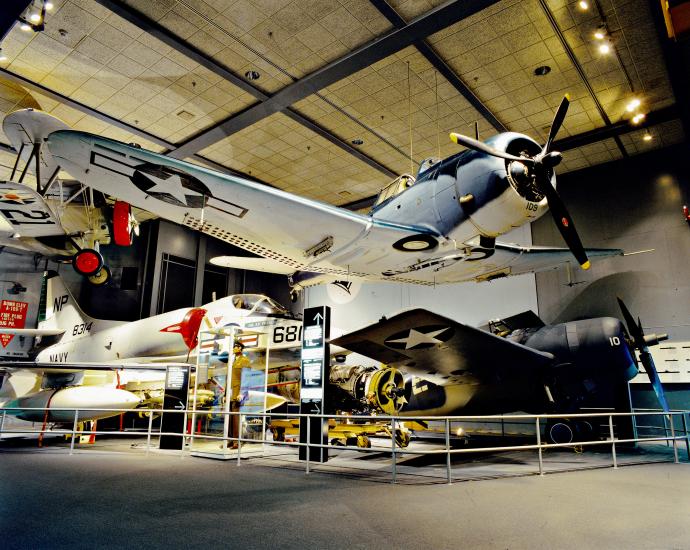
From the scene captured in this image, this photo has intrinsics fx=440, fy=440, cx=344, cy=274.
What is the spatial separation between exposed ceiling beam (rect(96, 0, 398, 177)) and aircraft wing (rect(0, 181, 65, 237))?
12.2 feet

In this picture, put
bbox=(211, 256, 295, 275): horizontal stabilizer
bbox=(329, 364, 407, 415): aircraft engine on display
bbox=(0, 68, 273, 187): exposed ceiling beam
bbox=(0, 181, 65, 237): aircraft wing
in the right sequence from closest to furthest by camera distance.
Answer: bbox=(0, 181, 65, 237): aircraft wing, bbox=(0, 68, 273, 187): exposed ceiling beam, bbox=(329, 364, 407, 415): aircraft engine on display, bbox=(211, 256, 295, 275): horizontal stabilizer

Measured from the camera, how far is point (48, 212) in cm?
953

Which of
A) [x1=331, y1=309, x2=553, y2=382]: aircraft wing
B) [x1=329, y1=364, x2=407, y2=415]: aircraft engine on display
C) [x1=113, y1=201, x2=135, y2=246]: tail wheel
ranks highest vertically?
[x1=113, y1=201, x2=135, y2=246]: tail wheel

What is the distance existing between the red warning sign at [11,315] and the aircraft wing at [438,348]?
1470cm

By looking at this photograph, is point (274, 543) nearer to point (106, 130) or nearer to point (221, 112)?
point (221, 112)

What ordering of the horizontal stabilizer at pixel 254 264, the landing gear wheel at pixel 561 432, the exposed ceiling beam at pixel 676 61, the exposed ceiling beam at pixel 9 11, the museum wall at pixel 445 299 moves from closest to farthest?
the exposed ceiling beam at pixel 9 11 < the exposed ceiling beam at pixel 676 61 < the landing gear wheel at pixel 561 432 < the horizontal stabilizer at pixel 254 264 < the museum wall at pixel 445 299

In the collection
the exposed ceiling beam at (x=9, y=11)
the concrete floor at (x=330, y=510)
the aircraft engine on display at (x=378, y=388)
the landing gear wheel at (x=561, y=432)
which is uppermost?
the exposed ceiling beam at (x=9, y=11)

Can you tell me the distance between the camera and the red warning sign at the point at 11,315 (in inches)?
607

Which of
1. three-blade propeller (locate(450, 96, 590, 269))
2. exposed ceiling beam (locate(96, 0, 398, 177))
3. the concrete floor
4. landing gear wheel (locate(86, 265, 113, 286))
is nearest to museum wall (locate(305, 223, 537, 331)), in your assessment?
exposed ceiling beam (locate(96, 0, 398, 177))

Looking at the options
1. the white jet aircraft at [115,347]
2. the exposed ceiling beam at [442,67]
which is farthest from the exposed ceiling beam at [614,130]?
the white jet aircraft at [115,347]

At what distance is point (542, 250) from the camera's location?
9.03 metres

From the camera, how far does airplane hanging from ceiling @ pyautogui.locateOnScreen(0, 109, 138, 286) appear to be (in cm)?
864

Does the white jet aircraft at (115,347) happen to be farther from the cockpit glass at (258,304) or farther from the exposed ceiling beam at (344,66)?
the exposed ceiling beam at (344,66)

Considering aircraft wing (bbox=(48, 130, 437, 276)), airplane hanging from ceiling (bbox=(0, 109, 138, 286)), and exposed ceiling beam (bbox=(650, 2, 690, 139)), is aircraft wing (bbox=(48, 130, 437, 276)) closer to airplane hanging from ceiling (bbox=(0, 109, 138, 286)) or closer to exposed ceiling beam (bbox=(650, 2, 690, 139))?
airplane hanging from ceiling (bbox=(0, 109, 138, 286))
